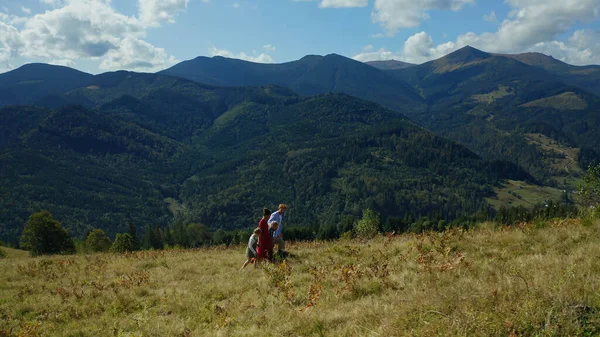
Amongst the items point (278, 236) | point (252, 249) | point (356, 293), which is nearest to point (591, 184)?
point (278, 236)

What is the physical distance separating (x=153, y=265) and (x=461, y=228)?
42.6 ft

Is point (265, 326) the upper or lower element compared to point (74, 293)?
upper

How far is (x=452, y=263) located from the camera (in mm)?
8844

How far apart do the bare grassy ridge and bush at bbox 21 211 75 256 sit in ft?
128

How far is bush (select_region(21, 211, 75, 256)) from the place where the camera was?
4750cm

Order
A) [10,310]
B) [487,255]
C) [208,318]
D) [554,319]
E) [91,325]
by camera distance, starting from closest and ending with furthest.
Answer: [554,319], [208,318], [91,325], [487,255], [10,310]

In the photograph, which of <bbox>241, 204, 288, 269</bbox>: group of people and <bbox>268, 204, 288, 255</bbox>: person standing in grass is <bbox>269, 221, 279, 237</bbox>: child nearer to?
<bbox>241, 204, 288, 269</bbox>: group of people

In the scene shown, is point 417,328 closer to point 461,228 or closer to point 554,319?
point 554,319

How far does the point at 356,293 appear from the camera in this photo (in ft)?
27.6

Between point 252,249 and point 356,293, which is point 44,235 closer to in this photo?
point 252,249

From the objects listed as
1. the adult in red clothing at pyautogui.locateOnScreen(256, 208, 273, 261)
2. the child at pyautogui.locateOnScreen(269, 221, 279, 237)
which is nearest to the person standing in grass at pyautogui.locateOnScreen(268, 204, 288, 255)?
the child at pyautogui.locateOnScreen(269, 221, 279, 237)

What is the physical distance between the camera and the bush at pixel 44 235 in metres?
47.5

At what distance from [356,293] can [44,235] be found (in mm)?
53508

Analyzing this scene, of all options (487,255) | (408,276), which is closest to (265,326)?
(408,276)
